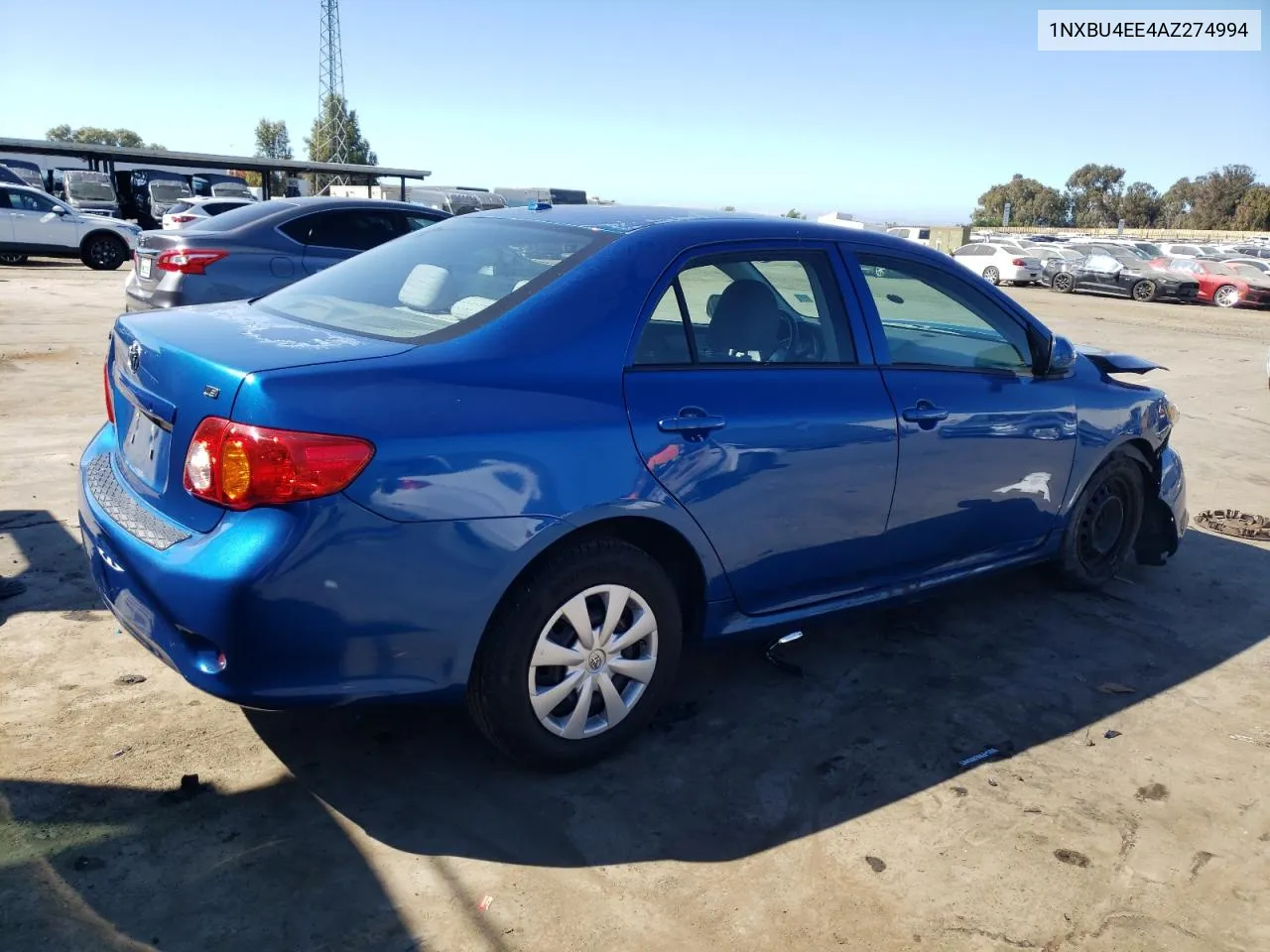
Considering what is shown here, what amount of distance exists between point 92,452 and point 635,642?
1934 mm

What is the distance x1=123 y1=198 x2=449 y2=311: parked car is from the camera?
8.48m

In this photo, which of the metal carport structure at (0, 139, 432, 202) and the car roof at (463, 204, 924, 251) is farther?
the metal carport structure at (0, 139, 432, 202)

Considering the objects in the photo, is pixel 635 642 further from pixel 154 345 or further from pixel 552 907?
pixel 154 345

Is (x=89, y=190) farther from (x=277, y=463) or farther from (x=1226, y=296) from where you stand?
(x=277, y=463)

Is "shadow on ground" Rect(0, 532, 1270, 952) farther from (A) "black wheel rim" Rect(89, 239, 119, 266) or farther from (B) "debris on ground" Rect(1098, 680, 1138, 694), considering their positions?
(A) "black wheel rim" Rect(89, 239, 119, 266)

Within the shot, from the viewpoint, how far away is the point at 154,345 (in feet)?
10.1

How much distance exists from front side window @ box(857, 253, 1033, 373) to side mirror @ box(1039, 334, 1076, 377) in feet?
0.26

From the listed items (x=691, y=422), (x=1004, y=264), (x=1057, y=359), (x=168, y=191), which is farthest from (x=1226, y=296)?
(x=168, y=191)

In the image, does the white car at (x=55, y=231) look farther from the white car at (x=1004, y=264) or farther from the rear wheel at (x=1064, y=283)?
the rear wheel at (x=1064, y=283)

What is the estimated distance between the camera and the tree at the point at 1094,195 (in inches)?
3952

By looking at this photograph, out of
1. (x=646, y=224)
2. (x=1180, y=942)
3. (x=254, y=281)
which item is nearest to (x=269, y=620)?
(x=646, y=224)

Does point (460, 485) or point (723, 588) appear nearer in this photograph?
point (460, 485)

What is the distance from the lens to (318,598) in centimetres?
263

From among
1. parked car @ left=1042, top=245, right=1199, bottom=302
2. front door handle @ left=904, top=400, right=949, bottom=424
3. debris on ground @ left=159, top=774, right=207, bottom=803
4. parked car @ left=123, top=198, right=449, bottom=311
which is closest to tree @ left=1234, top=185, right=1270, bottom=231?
parked car @ left=1042, top=245, right=1199, bottom=302
